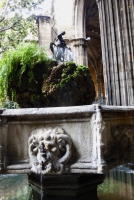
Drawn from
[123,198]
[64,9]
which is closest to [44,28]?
[64,9]

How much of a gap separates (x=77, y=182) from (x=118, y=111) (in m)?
1.02

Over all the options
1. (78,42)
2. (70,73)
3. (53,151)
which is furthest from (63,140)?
(78,42)

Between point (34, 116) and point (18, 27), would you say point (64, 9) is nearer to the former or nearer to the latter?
point (18, 27)

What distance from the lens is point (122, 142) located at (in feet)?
8.81

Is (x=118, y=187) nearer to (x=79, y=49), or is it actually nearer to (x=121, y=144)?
(x=121, y=144)

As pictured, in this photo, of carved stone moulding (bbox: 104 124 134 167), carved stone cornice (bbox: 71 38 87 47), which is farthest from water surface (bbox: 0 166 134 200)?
carved stone cornice (bbox: 71 38 87 47)

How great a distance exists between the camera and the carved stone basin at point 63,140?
2.35m

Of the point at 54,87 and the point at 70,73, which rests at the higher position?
the point at 70,73

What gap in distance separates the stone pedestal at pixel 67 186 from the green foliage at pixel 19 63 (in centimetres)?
190

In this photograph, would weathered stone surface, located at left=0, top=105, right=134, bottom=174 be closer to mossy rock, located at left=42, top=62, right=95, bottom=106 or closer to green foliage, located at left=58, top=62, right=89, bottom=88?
mossy rock, located at left=42, top=62, right=95, bottom=106

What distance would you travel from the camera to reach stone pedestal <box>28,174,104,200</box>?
288 centimetres

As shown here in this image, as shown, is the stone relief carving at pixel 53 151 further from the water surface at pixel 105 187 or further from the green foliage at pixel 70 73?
the green foliage at pixel 70 73

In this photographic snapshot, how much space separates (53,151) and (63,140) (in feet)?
0.49

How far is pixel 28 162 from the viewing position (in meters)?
2.58
